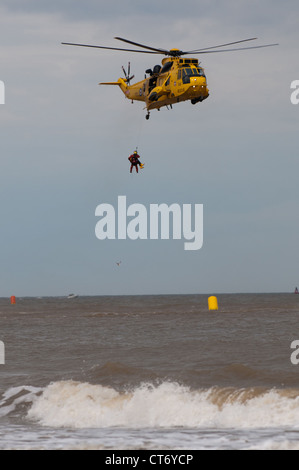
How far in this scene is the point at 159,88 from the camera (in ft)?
97.8

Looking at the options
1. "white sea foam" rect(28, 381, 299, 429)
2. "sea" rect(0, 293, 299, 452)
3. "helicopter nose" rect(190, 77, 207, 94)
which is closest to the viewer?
"sea" rect(0, 293, 299, 452)

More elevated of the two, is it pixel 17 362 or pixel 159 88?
pixel 159 88

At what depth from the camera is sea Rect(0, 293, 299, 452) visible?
1265 centimetres

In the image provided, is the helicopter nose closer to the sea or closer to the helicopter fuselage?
the helicopter fuselage

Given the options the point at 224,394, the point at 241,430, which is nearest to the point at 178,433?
the point at 241,430

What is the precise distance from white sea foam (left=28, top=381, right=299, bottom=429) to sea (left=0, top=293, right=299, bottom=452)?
0.08 ft

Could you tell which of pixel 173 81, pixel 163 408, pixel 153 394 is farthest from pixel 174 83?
pixel 163 408

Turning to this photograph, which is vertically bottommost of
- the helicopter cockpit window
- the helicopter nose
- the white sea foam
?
the white sea foam

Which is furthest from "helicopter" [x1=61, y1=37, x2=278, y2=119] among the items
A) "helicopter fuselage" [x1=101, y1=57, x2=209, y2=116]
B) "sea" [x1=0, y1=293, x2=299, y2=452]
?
"sea" [x1=0, y1=293, x2=299, y2=452]

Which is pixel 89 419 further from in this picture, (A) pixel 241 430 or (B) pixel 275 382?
(B) pixel 275 382

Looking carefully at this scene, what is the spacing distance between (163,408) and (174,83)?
16.1 metres

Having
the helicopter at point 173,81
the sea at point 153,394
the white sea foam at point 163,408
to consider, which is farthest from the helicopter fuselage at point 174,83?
the white sea foam at point 163,408

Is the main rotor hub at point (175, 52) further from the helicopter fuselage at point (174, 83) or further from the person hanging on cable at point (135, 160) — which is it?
the person hanging on cable at point (135, 160)
